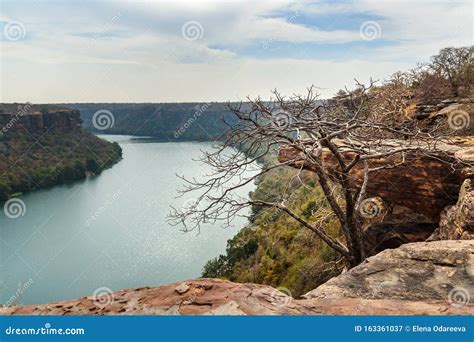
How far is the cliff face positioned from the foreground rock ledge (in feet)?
223

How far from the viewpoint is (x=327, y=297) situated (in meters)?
3.20

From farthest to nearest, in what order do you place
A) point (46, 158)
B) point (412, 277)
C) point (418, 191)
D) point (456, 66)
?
point (46, 158), point (456, 66), point (418, 191), point (412, 277)

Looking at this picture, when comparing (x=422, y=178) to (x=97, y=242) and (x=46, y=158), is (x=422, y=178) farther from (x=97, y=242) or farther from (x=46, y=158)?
(x=46, y=158)

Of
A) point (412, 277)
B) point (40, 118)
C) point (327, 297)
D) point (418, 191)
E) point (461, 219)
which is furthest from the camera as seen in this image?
point (40, 118)

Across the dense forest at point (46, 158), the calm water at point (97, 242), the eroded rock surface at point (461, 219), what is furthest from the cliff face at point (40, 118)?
the eroded rock surface at point (461, 219)

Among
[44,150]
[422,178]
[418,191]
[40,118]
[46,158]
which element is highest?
[40,118]

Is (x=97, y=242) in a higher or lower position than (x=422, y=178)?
lower

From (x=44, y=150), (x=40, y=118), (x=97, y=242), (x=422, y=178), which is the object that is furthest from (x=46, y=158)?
(x=422, y=178)

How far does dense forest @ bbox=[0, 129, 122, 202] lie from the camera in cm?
5544

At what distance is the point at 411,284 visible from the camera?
11.1ft

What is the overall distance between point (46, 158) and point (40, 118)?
10.4 metres

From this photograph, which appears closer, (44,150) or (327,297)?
(327,297)

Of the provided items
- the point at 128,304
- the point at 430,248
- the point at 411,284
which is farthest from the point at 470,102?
the point at 128,304

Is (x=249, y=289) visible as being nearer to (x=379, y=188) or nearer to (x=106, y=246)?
(x=379, y=188)
